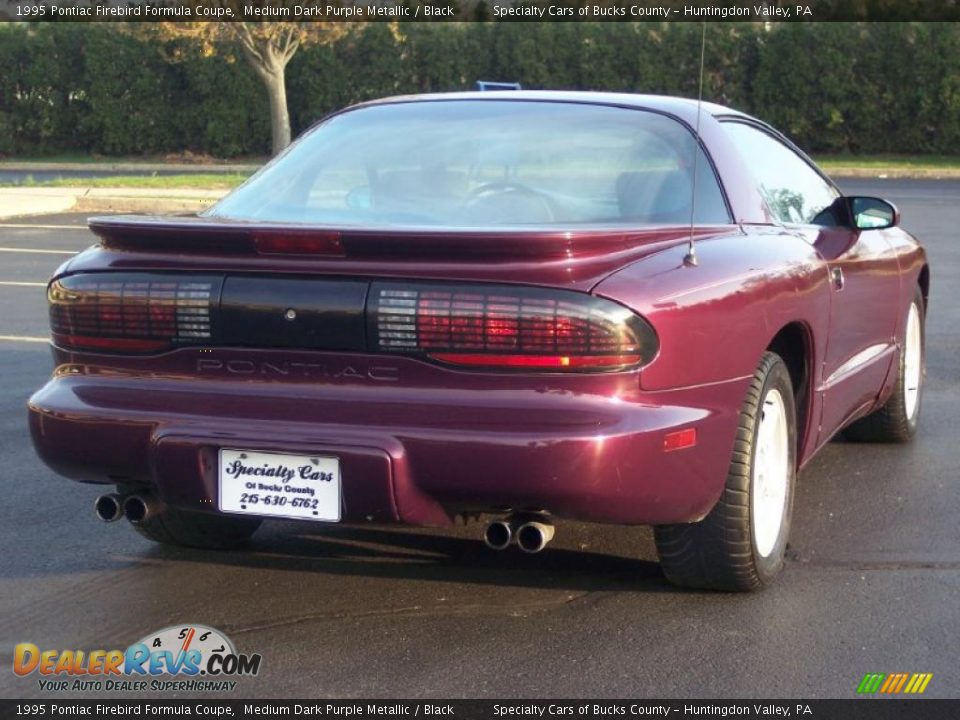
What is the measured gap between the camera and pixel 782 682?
3.73 m

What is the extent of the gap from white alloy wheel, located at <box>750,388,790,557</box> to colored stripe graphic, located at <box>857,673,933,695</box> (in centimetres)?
66

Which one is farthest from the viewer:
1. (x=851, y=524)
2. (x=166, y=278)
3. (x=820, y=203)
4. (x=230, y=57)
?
(x=230, y=57)

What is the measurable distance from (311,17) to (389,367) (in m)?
22.3

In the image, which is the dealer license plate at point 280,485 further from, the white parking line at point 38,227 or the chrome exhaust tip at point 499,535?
the white parking line at point 38,227

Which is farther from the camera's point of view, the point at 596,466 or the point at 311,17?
the point at 311,17

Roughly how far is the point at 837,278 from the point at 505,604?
173 cm

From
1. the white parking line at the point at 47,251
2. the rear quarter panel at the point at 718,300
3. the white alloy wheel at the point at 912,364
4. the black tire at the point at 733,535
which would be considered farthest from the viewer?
the white parking line at the point at 47,251

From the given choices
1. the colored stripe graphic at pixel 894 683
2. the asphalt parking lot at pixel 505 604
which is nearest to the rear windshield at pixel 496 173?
the asphalt parking lot at pixel 505 604

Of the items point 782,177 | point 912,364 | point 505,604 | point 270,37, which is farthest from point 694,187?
point 270,37

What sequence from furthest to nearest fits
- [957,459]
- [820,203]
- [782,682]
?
1. [957,459]
2. [820,203]
3. [782,682]

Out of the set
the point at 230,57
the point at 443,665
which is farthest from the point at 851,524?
the point at 230,57

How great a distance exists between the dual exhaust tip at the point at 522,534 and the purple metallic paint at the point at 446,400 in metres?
0.08

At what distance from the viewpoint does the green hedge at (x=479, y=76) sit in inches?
1261

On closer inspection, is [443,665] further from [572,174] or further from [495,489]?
[572,174]
